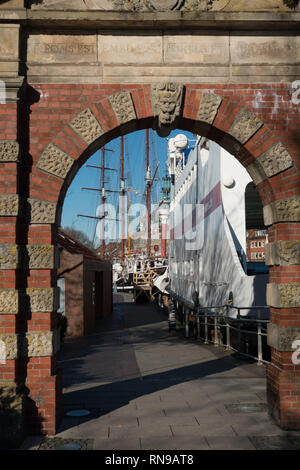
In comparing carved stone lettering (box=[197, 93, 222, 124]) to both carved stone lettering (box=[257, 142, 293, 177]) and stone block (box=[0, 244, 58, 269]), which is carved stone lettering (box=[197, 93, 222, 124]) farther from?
stone block (box=[0, 244, 58, 269])

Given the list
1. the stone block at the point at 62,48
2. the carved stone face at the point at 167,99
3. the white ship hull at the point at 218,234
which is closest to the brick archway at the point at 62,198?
the carved stone face at the point at 167,99

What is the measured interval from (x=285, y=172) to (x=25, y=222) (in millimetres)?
3909

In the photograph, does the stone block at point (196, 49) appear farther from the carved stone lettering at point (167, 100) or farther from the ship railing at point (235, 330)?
the ship railing at point (235, 330)

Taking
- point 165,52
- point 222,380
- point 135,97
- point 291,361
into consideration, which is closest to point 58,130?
point 135,97

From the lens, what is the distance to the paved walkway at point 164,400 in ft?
20.2

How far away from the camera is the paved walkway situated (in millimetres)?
6156

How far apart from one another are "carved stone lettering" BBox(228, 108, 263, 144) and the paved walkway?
4.18 metres

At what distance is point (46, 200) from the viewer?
22.7 ft

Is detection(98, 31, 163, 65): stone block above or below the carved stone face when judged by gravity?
above

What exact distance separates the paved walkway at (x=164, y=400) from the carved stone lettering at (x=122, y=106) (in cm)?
448

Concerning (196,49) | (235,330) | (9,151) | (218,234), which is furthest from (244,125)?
(218,234)

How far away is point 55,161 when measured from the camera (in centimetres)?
698

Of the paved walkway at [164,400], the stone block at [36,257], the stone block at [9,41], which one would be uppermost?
the stone block at [9,41]

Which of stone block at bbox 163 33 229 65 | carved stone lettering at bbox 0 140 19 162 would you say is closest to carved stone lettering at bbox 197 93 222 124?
stone block at bbox 163 33 229 65
